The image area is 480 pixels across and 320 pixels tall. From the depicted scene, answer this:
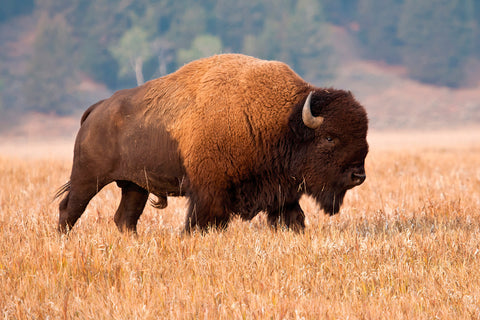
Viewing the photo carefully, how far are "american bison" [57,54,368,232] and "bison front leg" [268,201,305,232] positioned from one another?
0.01 metres

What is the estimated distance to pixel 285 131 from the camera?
5.91 m

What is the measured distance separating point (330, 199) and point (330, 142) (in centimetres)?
60

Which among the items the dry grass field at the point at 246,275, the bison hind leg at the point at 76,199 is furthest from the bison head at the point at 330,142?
the bison hind leg at the point at 76,199

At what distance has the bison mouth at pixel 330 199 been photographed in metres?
5.98

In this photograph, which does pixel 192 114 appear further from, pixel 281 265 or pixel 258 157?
pixel 281 265

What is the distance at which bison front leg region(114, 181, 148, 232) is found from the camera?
6777 millimetres

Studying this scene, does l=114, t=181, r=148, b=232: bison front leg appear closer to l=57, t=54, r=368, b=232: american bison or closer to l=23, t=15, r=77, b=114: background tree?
l=57, t=54, r=368, b=232: american bison

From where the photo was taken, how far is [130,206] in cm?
681

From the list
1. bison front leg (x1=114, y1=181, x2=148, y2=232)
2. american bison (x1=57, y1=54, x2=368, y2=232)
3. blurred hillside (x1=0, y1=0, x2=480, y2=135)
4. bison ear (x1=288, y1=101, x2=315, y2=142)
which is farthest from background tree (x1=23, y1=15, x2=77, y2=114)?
bison ear (x1=288, y1=101, x2=315, y2=142)

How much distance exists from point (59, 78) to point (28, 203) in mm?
56181

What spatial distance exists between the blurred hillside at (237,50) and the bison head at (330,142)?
176 feet

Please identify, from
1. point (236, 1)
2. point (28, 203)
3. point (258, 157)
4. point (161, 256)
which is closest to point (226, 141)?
point (258, 157)

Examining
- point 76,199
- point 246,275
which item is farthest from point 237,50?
point 246,275

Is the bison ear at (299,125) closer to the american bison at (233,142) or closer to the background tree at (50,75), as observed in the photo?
the american bison at (233,142)
